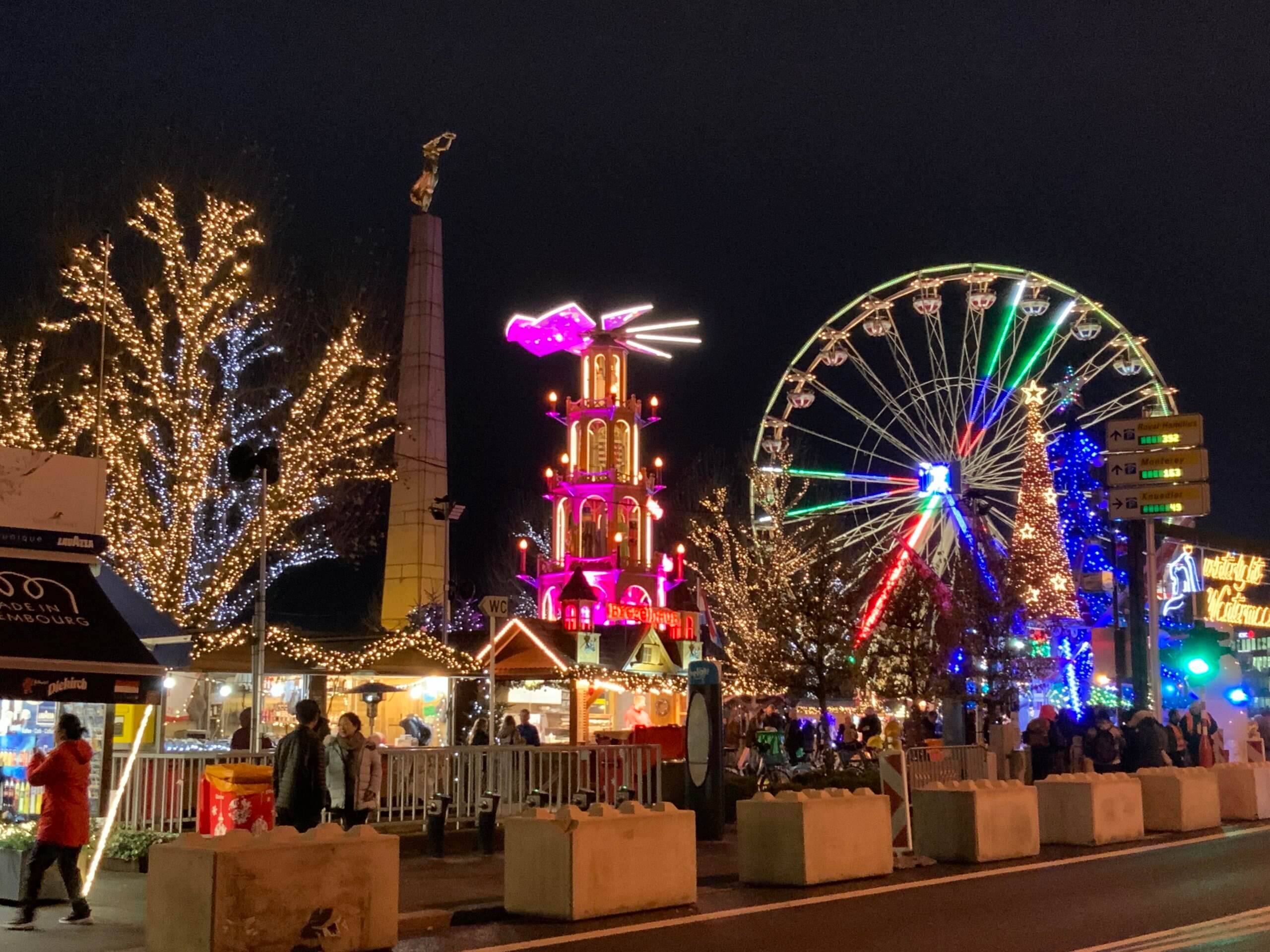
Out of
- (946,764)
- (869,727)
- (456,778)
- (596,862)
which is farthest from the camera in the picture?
(869,727)

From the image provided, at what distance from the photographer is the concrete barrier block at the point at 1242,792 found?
19484 mm

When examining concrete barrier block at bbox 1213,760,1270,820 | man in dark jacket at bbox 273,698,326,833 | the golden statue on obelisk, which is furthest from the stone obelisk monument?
man in dark jacket at bbox 273,698,326,833

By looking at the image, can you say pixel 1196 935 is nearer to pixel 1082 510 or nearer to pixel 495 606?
pixel 495 606

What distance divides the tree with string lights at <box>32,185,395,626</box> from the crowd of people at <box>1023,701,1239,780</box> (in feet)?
41.5

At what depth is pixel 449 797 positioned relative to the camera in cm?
1578

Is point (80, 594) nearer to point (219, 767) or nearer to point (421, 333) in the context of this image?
point (219, 767)

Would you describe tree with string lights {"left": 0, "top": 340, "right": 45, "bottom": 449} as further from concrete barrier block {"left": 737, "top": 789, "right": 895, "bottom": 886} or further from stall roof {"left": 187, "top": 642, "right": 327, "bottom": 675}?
concrete barrier block {"left": 737, "top": 789, "right": 895, "bottom": 886}

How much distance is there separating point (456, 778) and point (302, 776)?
4.40 meters

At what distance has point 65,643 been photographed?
10.9 meters

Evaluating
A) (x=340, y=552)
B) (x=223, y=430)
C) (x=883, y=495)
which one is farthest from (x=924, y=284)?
(x=223, y=430)

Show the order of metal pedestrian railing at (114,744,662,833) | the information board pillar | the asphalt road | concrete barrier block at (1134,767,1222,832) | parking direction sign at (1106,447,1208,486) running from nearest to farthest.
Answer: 1. the asphalt road
2. metal pedestrian railing at (114,744,662,833)
3. the information board pillar
4. concrete barrier block at (1134,767,1222,832)
5. parking direction sign at (1106,447,1208,486)

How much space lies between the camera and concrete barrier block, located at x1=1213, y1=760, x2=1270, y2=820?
63.9 ft

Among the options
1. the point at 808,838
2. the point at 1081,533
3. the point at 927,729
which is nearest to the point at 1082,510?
the point at 1081,533

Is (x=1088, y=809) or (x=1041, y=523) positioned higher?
(x=1041, y=523)
